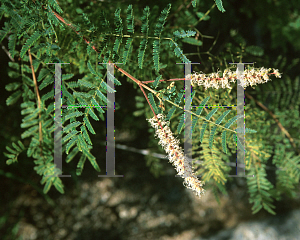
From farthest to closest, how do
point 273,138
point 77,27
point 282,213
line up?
1. point 282,213
2. point 273,138
3. point 77,27

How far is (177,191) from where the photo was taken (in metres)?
1.62

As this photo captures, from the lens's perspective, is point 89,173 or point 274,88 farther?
point 89,173

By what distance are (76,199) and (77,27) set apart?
1.21 m

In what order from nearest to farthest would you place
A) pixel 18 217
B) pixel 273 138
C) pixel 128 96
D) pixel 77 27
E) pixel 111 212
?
pixel 77 27, pixel 273 138, pixel 128 96, pixel 18 217, pixel 111 212

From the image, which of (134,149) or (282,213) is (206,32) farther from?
(282,213)

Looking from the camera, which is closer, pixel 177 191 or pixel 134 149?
pixel 134 149

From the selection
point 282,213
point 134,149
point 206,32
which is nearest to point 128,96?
point 134,149

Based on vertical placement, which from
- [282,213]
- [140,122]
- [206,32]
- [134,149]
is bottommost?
[282,213]

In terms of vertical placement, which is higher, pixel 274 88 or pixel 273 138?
pixel 274 88

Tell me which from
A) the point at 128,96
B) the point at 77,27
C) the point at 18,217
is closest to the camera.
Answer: the point at 77,27

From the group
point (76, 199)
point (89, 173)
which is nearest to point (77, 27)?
point (89, 173)

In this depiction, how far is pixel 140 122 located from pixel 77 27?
2.48 feet

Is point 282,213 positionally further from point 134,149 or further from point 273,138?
point 134,149

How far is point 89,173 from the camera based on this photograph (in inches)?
57.2
